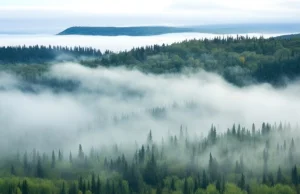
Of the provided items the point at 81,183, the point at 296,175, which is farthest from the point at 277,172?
the point at 81,183

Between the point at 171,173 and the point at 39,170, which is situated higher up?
the point at 171,173

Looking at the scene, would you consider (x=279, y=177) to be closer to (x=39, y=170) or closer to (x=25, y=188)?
(x=25, y=188)

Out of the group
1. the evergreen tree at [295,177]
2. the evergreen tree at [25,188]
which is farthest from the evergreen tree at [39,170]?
the evergreen tree at [295,177]

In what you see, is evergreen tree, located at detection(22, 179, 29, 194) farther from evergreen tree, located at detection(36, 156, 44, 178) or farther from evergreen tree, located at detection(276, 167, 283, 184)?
evergreen tree, located at detection(276, 167, 283, 184)

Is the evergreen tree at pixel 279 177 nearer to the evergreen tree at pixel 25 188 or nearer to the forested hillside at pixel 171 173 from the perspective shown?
the forested hillside at pixel 171 173

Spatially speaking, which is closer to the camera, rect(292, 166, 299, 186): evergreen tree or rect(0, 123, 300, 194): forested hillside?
rect(0, 123, 300, 194): forested hillside

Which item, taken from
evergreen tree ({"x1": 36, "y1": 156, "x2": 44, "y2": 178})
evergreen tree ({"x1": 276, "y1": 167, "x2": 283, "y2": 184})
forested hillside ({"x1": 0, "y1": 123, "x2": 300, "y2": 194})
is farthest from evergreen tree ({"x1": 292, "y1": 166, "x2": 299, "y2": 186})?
evergreen tree ({"x1": 36, "y1": 156, "x2": 44, "y2": 178})

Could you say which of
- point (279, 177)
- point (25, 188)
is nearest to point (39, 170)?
point (25, 188)

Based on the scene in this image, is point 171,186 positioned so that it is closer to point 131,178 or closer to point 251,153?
point 131,178
